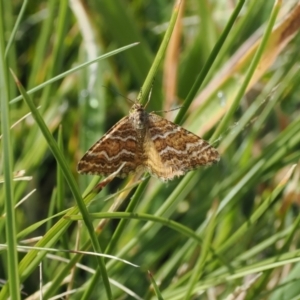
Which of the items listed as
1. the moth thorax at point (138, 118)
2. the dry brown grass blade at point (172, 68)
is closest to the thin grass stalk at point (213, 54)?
the moth thorax at point (138, 118)

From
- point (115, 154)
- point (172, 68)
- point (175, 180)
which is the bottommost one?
point (175, 180)

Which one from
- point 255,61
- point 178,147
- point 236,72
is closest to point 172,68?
point 236,72

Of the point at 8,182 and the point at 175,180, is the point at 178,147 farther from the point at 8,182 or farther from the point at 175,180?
the point at 8,182

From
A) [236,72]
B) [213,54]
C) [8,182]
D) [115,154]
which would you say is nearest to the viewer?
[8,182]

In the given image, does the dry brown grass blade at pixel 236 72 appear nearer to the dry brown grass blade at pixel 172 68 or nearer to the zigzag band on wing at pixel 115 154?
the dry brown grass blade at pixel 172 68

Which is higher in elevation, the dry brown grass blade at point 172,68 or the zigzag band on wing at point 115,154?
the dry brown grass blade at point 172,68

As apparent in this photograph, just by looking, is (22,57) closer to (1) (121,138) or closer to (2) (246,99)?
(2) (246,99)
